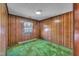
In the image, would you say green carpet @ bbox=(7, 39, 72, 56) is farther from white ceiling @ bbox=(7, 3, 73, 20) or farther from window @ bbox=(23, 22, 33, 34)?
white ceiling @ bbox=(7, 3, 73, 20)

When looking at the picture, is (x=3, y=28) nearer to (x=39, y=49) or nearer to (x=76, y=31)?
(x=39, y=49)

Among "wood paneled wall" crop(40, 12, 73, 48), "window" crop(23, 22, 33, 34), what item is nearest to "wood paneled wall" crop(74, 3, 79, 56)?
"wood paneled wall" crop(40, 12, 73, 48)

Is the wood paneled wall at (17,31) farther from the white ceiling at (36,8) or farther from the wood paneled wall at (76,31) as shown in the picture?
the wood paneled wall at (76,31)

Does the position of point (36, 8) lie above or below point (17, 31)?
above

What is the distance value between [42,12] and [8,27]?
620 mm

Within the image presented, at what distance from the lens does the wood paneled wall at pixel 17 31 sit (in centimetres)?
185

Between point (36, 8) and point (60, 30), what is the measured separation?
55 centimetres

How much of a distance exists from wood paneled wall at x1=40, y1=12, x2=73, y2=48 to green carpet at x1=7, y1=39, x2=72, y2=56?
0.10 metres

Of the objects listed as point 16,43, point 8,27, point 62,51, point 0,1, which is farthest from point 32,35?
point 0,1

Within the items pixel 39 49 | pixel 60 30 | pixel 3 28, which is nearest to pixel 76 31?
pixel 60 30

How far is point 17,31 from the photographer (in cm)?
190

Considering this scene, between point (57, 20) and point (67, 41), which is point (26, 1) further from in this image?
point (67, 41)

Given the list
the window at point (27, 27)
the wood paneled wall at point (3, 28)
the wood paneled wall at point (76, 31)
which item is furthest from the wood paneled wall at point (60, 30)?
the wood paneled wall at point (3, 28)

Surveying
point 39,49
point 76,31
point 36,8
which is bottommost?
point 39,49
